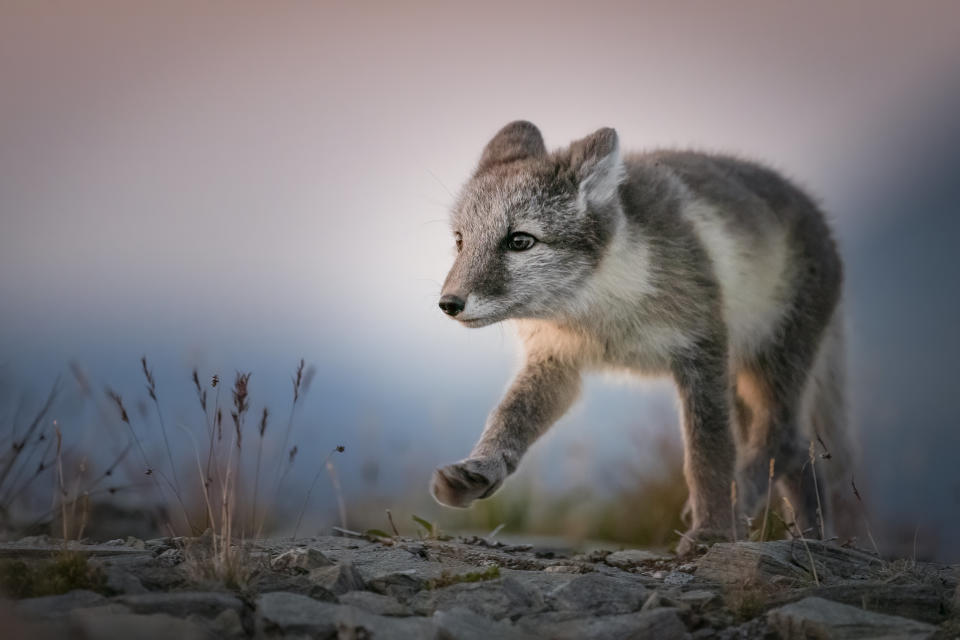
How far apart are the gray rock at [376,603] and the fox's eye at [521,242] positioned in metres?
2.49

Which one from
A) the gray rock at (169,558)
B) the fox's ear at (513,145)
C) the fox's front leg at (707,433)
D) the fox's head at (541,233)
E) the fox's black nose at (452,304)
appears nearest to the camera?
the gray rock at (169,558)

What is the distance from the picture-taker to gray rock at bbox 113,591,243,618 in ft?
10.3

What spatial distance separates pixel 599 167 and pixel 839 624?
305 cm

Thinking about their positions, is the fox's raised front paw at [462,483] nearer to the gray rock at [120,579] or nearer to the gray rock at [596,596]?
the gray rock at [596,596]

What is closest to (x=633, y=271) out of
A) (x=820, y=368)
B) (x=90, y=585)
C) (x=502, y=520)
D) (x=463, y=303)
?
(x=463, y=303)

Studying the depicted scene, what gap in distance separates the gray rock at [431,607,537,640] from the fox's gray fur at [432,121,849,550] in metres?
1.44

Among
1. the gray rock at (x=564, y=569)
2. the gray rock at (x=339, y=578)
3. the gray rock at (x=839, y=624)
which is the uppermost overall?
the gray rock at (x=339, y=578)

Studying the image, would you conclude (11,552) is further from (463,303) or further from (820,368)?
(820,368)

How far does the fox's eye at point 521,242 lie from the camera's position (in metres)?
5.49

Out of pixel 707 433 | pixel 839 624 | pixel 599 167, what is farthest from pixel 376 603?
pixel 599 167

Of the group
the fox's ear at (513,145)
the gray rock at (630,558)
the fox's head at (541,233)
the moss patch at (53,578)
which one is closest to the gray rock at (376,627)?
the moss patch at (53,578)

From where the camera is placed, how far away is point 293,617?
314 cm

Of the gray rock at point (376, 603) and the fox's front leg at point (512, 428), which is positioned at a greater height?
the fox's front leg at point (512, 428)

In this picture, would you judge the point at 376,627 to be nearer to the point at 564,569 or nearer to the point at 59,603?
the point at 59,603
